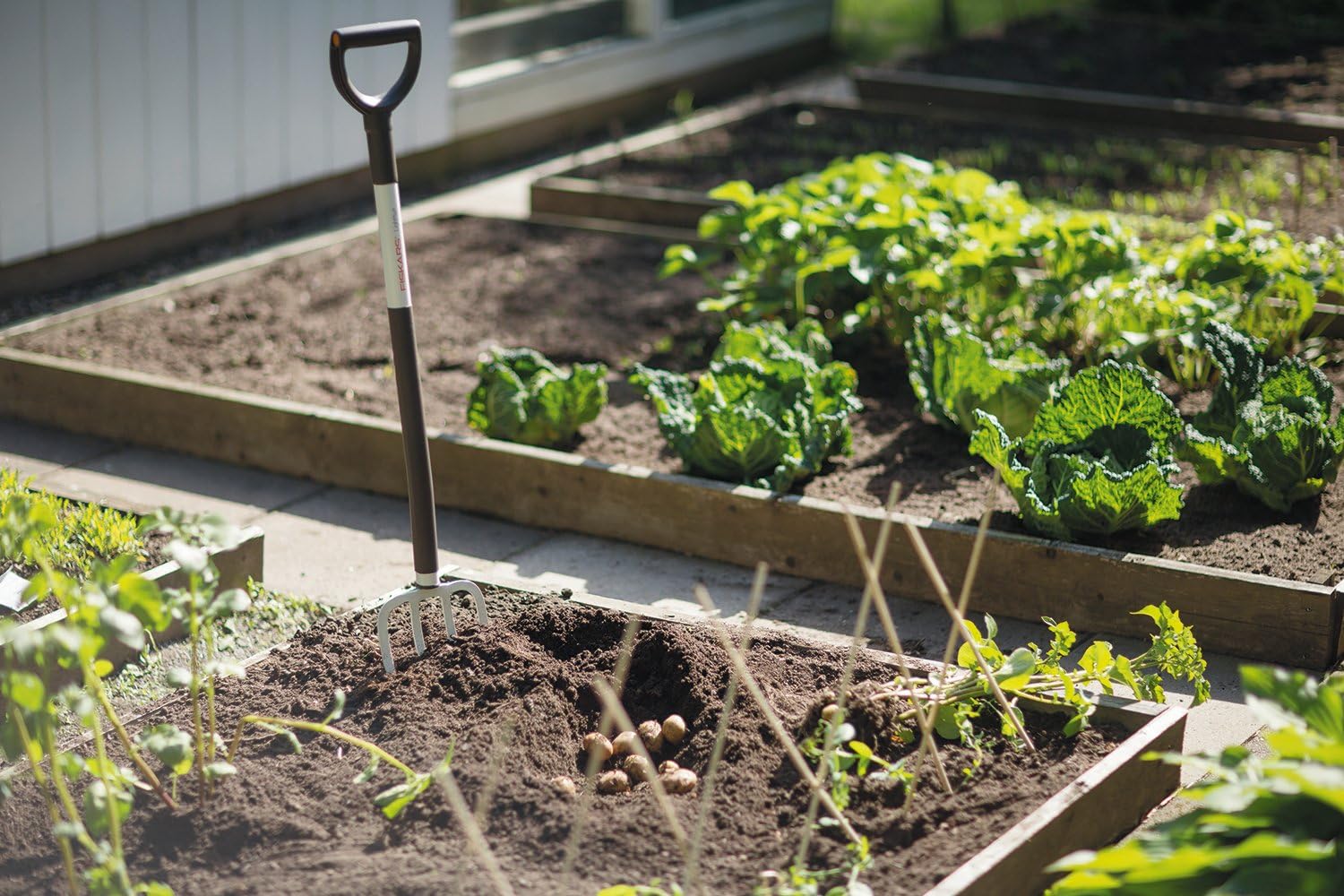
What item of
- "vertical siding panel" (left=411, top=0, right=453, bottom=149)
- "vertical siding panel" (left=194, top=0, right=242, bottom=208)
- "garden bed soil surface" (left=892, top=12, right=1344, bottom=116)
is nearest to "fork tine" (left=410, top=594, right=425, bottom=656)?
"vertical siding panel" (left=194, top=0, right=242, bottom=208)

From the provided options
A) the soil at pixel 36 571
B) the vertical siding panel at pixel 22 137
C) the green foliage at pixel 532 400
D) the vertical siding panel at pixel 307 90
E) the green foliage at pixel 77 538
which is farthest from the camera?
the vertical siding panel at pixel 307 90

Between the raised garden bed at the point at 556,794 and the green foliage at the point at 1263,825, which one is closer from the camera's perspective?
the green foliage at the point at 1263,825

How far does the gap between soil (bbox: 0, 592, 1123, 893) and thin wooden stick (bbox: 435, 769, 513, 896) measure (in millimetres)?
18

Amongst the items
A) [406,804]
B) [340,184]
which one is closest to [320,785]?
[406,804]

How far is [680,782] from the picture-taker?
9.04ft

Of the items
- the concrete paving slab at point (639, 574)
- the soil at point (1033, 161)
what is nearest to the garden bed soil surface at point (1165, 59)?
the soil at point (1033, 161)

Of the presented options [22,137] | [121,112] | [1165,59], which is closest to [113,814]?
[22,137]

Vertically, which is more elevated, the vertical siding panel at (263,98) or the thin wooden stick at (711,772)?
the vertical siding panel at (263,98)

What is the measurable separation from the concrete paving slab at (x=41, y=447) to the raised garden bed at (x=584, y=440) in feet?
0.20

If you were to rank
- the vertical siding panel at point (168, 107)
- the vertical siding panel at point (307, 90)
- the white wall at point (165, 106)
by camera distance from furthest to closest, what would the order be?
the vertical siding panel at point (307, 90) < the vertical siding panel at point (168, 107) < the white wall at point (165, 106)

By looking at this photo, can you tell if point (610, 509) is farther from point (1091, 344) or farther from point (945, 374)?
point (1091, 344)

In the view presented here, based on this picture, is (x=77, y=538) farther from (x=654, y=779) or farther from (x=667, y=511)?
(x=654, y=779)

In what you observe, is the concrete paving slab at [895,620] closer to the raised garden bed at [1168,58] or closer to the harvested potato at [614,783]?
the harvested potato at [614,783]

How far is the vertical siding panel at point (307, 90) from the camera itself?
7312 mm
